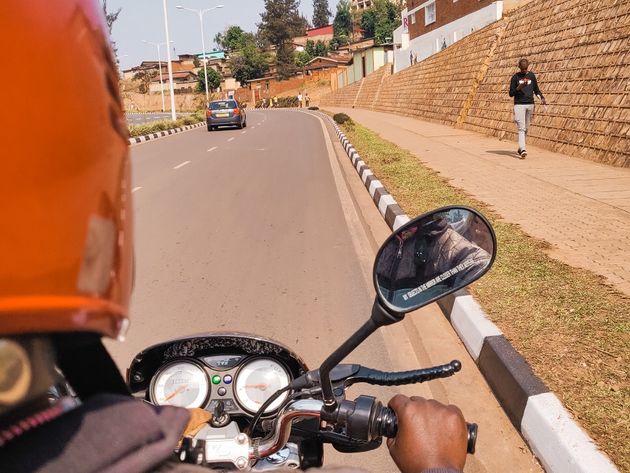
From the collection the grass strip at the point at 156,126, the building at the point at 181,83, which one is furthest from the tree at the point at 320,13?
the grass strip at the point at 156,126

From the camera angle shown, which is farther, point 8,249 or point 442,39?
point 442,39

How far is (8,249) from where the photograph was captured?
763mm

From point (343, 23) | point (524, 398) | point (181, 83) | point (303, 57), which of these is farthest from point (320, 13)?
point (524, 398)

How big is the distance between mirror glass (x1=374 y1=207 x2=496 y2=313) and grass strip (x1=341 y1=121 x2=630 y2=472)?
5.25 ft

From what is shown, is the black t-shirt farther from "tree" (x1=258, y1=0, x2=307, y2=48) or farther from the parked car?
"tree" (x1=258, y1=0, x2=307, y2=48)

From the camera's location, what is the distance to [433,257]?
1232 mm

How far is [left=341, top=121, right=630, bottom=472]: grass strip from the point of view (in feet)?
9.01

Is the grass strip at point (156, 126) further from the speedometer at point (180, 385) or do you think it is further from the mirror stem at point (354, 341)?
the mirror stem at point (354, 341)

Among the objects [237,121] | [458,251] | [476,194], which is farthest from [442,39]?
[458,251]

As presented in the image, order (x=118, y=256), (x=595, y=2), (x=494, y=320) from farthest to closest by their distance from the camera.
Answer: (x=595, y=2) < (x=494, y=320) < (x=118, y=256)

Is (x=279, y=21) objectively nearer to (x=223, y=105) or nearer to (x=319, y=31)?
(x=319, y=31)

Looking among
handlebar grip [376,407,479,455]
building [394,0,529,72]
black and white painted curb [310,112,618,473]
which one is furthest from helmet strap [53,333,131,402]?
building [394,0,529,72]

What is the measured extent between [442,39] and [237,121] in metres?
14.1

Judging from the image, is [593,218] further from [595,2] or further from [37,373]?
[595,2]
